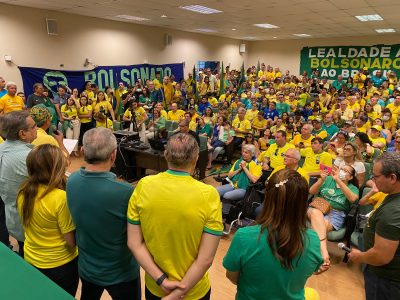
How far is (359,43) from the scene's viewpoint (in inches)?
578

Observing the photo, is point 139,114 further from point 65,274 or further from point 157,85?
point 65,274

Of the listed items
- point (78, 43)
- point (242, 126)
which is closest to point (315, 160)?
point (242, 126)

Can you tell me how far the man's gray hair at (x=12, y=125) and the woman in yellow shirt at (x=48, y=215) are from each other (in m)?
0.51

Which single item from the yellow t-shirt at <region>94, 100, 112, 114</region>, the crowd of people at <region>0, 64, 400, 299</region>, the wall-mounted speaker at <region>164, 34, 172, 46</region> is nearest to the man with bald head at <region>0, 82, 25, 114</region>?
the yellow t-shirt at <region>94, 100, 112, 114</region>

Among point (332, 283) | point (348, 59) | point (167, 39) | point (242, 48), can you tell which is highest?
point (242, 48)

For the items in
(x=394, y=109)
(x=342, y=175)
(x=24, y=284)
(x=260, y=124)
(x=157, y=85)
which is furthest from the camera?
(x=157, y=85)

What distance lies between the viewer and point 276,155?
186 inches

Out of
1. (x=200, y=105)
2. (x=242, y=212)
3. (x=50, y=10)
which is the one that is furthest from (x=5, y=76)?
(x=242, y=212)

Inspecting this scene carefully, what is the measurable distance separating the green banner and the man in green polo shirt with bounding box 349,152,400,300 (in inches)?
588

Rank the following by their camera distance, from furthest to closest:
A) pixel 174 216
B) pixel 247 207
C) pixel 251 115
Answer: pixel 251 115
pixel 247 207
pixel 174 216

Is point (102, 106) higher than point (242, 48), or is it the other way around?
point (242, 48)

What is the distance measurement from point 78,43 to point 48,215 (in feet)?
28.8

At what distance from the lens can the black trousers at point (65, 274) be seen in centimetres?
154

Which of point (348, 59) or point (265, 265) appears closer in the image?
point (265, 265)
